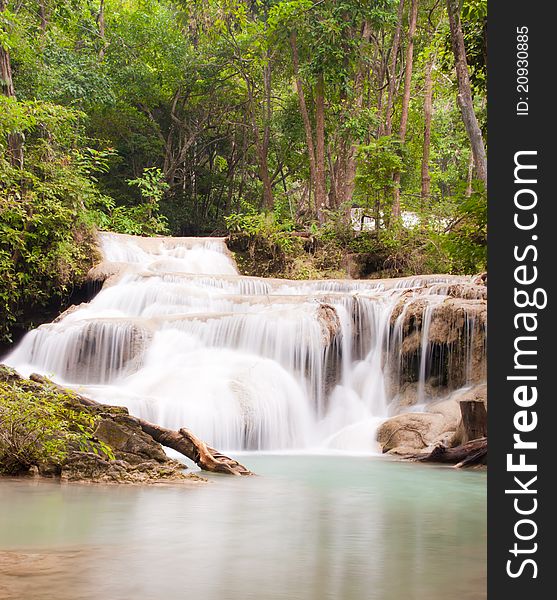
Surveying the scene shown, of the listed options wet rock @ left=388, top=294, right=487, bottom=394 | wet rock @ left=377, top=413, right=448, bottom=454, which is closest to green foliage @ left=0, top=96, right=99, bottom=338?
wet rock @ left=388, top=294, right=487, bottom=394

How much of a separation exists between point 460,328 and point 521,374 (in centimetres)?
1048

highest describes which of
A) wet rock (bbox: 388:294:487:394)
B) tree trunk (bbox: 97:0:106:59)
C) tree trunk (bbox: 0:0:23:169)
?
tree trunk (bbox: 97:0:106:59)

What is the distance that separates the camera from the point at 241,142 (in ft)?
113

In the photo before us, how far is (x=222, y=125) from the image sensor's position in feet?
111

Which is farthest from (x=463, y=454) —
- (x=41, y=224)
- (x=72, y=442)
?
(x=41, y=224)

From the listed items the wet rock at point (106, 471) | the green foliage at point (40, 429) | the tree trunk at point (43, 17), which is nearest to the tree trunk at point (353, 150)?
the tree trunk at point (43, 17)

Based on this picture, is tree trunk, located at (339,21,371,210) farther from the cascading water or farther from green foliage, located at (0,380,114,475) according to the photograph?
green foliage, located at (0,380,114,475)

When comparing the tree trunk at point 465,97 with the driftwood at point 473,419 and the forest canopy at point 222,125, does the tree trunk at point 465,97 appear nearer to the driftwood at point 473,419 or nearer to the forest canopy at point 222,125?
the forest canopy at point 222,125

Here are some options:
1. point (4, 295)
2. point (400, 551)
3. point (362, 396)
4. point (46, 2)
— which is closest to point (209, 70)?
point (46, 2)

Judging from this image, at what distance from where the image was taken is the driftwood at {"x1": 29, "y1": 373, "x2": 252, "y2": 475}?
7.52 m

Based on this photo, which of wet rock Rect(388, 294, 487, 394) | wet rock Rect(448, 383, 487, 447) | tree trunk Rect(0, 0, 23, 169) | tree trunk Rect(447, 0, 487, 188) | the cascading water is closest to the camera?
wet rock Rect(448, 383, 487, 447)

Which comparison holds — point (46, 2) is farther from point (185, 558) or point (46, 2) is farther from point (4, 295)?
point (185, 558)

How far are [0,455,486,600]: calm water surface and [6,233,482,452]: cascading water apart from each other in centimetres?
387

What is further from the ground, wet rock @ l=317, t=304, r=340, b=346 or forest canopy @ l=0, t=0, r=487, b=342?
forest canopy @ l=0, t=0, r=487, b=342
